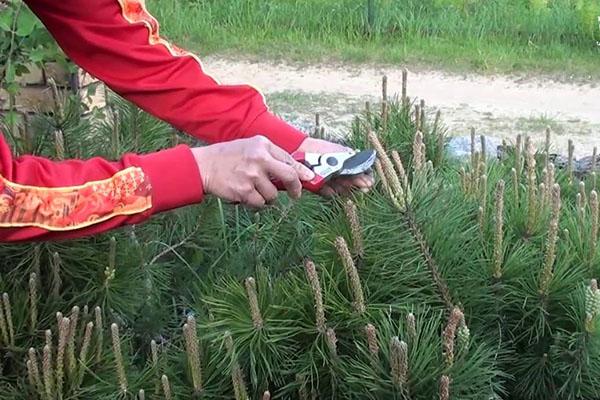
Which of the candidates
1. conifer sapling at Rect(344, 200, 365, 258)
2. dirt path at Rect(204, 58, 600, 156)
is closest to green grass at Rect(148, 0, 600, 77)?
dirt path at Rect(204, 58, 600, 156)

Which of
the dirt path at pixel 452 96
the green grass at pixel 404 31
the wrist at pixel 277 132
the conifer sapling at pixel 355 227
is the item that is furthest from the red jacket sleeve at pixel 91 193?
the green grass at pixel 404 31

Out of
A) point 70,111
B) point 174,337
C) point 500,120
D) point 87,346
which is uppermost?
point 70,111

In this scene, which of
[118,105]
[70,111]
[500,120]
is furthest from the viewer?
[500,120]

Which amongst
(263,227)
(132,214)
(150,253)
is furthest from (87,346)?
(263,227)

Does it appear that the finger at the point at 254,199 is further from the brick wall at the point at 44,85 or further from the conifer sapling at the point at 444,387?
the brick wall at the point at 44,85

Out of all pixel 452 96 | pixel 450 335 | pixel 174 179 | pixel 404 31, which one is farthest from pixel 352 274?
pixel 404 31

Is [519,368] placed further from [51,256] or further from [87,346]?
[51,256]

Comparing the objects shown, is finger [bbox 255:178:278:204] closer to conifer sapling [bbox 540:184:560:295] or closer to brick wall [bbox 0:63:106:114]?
conifer sapling [bbox 540:184:560:295]

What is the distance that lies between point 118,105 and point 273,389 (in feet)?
3.23

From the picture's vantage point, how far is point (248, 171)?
1449 mm

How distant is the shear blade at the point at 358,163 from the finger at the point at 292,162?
0.05 meters

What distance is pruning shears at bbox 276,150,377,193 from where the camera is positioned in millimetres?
1562

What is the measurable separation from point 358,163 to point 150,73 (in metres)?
0.53

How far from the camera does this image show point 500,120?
549cm
